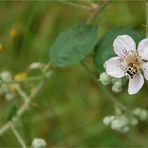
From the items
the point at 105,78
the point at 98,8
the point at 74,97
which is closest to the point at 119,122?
the point at 105,78

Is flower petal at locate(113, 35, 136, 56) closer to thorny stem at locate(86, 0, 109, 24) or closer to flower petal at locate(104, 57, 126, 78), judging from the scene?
flower petal at locate(104, 57, 126, 78)

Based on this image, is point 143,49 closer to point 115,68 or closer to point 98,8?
point 115,68

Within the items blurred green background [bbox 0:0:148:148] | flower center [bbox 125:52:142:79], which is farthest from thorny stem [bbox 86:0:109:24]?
blurred green background [bbox 0:0:148:148]

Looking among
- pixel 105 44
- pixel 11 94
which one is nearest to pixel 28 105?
pixel 11 94

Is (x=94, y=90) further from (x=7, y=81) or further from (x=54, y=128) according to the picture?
(x=7, y=81)

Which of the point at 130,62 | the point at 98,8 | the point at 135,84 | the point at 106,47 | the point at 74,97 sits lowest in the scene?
the point at 135,84
